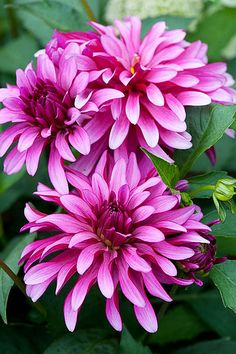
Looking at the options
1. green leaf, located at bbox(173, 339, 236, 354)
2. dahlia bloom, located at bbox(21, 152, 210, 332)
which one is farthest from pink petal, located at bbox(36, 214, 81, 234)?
green leaf, located at bbox(173, 339, 236, 354)

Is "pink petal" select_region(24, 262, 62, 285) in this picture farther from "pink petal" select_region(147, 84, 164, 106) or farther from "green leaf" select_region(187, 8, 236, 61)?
"green leaf" select_region(187, 8, 236, 61)

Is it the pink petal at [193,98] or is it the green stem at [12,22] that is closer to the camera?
the pink petal at [193,98]

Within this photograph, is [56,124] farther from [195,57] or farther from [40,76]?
[195,57]

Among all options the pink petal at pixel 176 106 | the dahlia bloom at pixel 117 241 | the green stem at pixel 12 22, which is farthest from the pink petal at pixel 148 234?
the green stem at pixel 12 22

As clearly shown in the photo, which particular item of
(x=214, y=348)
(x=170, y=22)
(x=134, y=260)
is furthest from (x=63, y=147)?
(x=170, y=22)

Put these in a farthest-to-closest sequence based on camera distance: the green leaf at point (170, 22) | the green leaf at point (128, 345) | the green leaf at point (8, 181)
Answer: the green leaf at point (170, 22) → the green leaf at point (8, 181) → the green leaf at point (128, 345)

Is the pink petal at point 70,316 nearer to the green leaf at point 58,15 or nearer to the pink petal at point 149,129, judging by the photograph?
the pink petal at point 149,129
